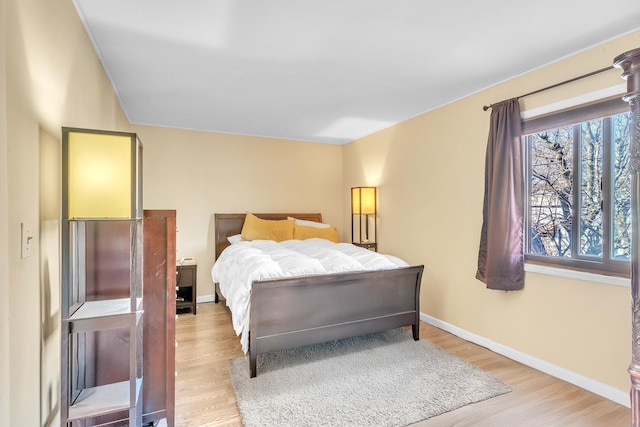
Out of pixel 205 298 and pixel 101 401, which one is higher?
pixel 101 401

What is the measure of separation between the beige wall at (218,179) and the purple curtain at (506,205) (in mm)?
2913

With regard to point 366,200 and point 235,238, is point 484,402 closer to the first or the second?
point 366,200

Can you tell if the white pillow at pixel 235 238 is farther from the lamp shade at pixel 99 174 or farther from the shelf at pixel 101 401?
the lamp shade at pixel 99 174

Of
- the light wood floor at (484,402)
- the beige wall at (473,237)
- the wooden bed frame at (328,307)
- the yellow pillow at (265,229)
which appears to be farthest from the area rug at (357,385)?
the yellow pillow at (265,229)

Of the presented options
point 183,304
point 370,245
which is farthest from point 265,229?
point 370,245

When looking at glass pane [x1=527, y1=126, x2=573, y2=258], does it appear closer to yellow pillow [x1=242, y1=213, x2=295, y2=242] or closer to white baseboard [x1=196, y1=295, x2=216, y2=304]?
yellow pillow [x1=242, y1=213, x2=295, y2=242]

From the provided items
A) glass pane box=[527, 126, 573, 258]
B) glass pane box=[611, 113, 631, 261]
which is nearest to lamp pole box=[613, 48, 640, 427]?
glass pane box=[611, 113, 631, 261]

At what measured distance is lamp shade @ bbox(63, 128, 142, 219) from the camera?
1.25 meters

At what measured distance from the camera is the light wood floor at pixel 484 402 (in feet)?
6.18

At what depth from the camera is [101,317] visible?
51.3 inches

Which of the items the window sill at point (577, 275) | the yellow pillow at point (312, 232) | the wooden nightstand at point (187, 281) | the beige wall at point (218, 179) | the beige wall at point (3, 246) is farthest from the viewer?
the yellow pillow at point (312, 232)

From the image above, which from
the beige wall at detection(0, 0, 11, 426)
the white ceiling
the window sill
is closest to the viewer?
the beige wall at detection(0, 0, 11, 426)

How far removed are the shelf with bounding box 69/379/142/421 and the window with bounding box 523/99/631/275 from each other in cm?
299

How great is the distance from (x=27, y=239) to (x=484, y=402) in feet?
8.53
